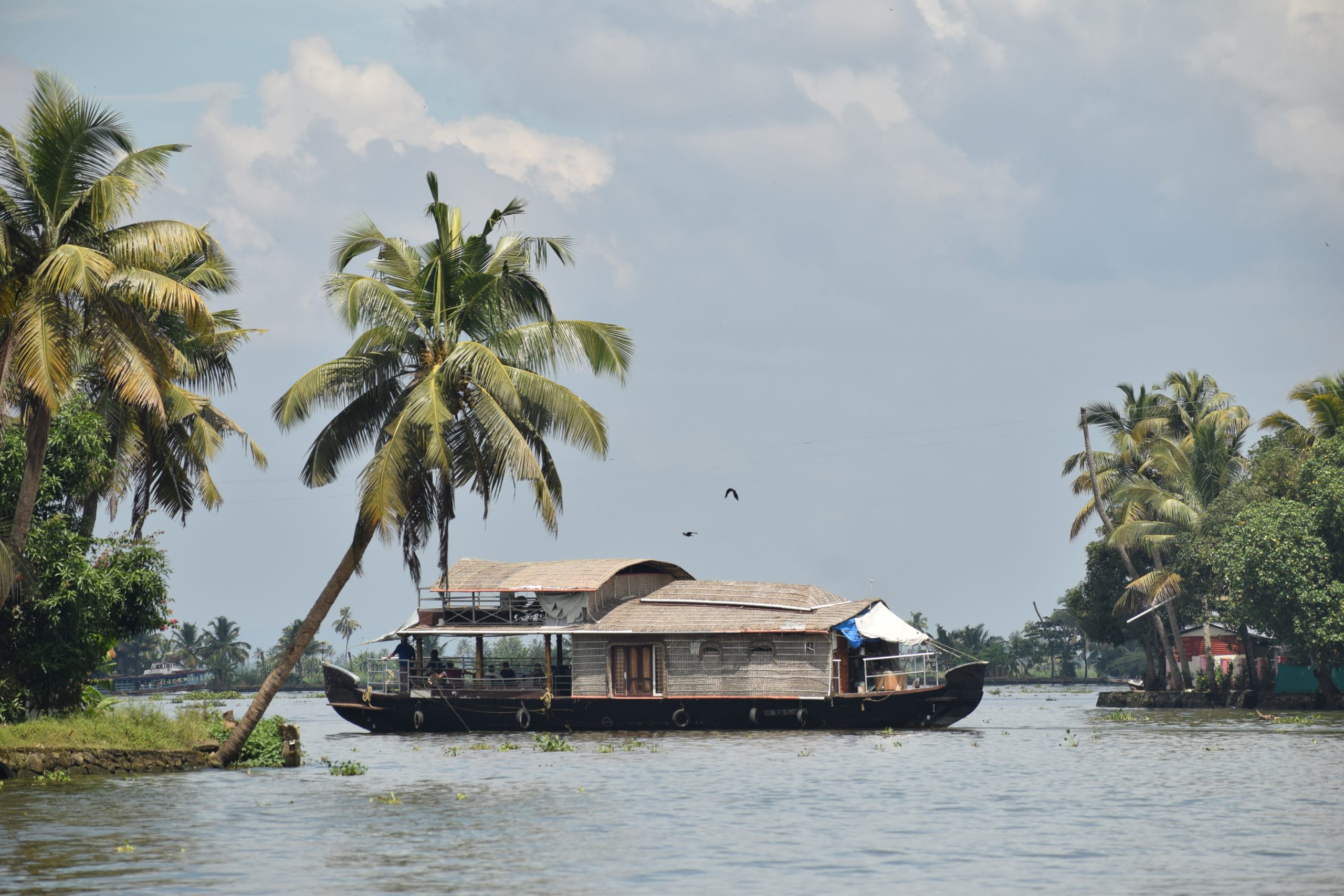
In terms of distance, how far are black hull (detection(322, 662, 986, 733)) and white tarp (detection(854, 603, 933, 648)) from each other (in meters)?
1.34

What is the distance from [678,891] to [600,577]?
24.6 metres

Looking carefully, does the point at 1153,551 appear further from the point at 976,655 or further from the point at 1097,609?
the point at 976,655

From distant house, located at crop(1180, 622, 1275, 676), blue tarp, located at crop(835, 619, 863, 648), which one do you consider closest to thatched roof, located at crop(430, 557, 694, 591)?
blue tarp, located at crop(835, 619, 863, 648)

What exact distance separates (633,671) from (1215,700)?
24059mm

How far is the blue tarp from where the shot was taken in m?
36.5

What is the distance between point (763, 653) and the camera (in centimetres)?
3722

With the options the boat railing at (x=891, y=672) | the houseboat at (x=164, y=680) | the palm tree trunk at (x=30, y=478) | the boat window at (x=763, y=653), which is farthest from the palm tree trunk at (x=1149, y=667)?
the houseboat at (x=164, y=680)

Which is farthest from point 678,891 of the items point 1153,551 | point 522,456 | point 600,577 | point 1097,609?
point 1097,609

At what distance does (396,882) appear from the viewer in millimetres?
14656

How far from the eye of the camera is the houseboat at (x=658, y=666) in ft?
122

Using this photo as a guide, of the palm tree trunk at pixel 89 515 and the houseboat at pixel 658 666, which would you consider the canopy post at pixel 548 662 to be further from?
the palm tree trunk at pixel 89 515

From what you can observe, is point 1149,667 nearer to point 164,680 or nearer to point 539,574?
point 539,574

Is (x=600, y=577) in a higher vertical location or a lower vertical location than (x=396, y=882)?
higher

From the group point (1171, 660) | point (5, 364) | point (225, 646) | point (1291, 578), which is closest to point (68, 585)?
point (5, 364)
